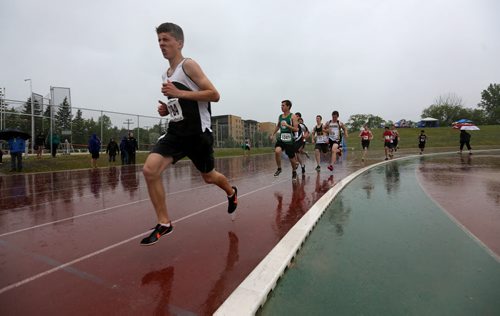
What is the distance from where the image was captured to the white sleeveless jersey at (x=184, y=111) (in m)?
3.09

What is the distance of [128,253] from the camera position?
2.83 metres

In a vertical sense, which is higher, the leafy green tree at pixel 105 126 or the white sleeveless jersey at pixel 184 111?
the leafy green tree at pixel 105 126

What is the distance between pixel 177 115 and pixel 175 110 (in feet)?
0.20

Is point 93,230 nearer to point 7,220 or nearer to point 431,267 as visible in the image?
point 7,220

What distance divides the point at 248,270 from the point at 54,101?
727 inches

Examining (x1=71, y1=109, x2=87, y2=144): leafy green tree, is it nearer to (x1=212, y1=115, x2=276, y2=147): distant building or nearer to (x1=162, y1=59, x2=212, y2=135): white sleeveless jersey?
(x1=212, y1=115, x2=276, y2=147): distant building

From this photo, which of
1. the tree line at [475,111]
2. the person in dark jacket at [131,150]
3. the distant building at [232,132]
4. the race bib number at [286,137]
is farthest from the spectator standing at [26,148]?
the tree line at [475,111]

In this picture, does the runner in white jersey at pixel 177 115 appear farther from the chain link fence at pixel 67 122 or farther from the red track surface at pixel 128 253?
the chain link fence at pixel 67 122

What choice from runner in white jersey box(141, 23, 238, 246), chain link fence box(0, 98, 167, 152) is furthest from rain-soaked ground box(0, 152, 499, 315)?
chain link fence box(0, 98, 167, 152)

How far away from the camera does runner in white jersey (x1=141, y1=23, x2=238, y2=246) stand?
117 inches

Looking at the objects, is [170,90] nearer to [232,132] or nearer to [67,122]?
[67,122]

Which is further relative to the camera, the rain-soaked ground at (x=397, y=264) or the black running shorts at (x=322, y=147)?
the black running shorts at (x=322, y=147)

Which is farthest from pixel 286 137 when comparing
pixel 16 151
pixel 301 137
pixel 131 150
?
pixel 131 150

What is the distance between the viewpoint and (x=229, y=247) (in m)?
2.91
